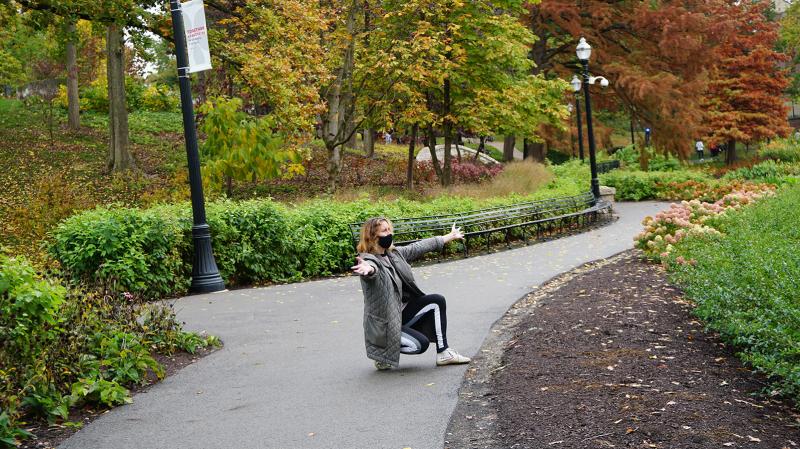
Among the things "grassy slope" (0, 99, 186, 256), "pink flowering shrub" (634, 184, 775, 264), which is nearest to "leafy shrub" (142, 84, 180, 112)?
"grassy slope" (0, 99, 186, 256)

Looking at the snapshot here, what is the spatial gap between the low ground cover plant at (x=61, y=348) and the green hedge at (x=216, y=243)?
2.41 meters

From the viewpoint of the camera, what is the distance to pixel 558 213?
2231 centimetres

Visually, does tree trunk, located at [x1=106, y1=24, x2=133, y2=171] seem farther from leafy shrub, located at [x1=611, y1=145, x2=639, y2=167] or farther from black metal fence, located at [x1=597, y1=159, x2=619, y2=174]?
leafy shrub, located at [x1=611, y1=145, x2=639, y2=167]

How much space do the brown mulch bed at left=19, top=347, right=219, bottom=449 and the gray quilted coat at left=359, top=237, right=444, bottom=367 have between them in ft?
6.40

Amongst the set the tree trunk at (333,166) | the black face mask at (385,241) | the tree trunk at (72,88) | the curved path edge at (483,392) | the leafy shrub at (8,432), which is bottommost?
the curved path edge at (483,392)

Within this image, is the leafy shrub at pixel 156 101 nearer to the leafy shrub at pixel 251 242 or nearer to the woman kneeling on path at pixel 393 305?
the leafy shrub at pixel 251 242

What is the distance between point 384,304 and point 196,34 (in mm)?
7161

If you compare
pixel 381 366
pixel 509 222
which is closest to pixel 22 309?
pixel 381 366

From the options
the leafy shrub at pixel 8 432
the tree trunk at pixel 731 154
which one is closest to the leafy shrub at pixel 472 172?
the tree trunk at pixel 731 154

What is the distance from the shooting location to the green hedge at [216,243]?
1178 centimetres

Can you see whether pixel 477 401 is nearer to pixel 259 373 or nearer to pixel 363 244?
pixel 363 244

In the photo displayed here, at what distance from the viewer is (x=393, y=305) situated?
289 inches

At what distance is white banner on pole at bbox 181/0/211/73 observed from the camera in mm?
12758

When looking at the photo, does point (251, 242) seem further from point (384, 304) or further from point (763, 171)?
point (763, 171)
